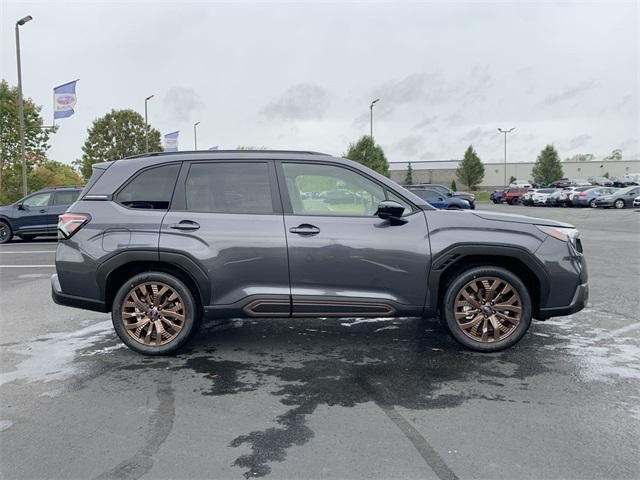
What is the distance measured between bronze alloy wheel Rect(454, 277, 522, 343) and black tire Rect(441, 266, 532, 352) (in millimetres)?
26

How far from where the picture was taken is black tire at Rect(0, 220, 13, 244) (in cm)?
1719

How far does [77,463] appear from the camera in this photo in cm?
311

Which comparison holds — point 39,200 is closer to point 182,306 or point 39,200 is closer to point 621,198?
point 182,306

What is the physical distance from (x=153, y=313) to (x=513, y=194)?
47.2 metres

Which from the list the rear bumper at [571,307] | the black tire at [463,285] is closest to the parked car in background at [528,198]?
the rear bumper at [571,307]

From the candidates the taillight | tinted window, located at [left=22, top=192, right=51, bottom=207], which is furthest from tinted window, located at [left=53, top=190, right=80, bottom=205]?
the taillight

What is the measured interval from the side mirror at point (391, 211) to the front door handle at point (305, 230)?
0.59 m

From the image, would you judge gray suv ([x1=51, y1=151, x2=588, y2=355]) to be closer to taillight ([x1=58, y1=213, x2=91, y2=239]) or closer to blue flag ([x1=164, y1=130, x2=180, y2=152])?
taillight ([x1=58, y1=213, x2=91, y2=239])

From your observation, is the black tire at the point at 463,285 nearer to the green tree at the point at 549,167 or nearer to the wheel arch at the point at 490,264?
the wheel arch at the point at 490,264

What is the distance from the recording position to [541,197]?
42781 mm

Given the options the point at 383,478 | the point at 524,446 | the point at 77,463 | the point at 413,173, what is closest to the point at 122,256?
the point at 77,463

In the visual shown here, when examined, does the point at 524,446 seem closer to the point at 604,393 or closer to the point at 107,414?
the point at 604,393

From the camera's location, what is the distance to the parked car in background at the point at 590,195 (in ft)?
120

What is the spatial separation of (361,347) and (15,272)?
330 inches
